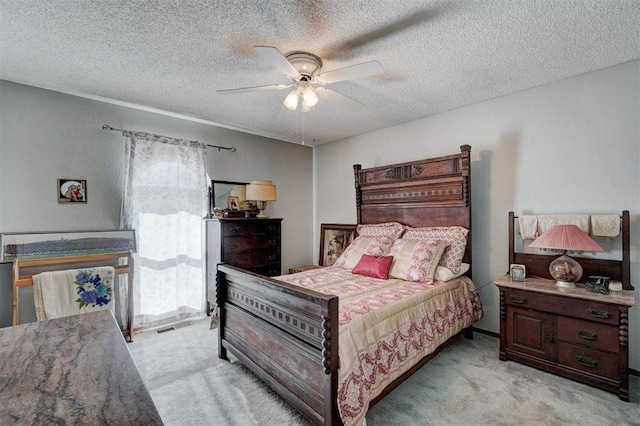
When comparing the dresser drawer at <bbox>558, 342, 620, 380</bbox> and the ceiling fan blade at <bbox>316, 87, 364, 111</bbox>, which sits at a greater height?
the ceiling fan blade at <bbox>316, 87, 364, 111</bbox>

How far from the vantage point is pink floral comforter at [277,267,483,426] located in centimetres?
171

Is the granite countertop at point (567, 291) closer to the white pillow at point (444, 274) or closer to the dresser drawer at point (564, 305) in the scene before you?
the dresser drawer at point (564, 305)

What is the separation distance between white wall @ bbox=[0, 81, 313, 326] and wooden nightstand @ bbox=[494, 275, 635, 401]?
12.7 feet

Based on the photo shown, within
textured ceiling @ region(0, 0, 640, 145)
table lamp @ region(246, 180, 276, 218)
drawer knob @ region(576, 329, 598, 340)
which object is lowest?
drawer knob @ region(576, 329, 598, 340)

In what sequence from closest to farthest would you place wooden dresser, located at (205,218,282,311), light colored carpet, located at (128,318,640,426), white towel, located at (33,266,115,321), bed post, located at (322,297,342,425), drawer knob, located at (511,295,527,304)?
bed post, located at (322,297,342,425) < light colored carpet, located at (128,318,640,426) < drawer knob, located at (511,295,527,304) < white towel, located at (33,266,115,321) < wooden dresser, located at (205,218,282,311)

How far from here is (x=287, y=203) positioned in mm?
5000

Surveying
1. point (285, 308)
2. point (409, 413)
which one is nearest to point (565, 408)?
point (409, 413)

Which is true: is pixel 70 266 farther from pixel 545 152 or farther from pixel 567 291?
pixel 545 152

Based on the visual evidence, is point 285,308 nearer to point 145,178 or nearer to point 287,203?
point 145,178

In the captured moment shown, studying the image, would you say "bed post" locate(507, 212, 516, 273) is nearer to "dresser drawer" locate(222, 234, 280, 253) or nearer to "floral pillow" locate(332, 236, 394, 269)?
"floral pillow" locate(332, 236, 394, 269)

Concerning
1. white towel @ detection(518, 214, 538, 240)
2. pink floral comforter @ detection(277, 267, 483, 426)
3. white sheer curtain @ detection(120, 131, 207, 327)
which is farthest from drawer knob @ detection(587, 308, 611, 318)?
white sheer curtain @ detection(120, 131, 207, 327)

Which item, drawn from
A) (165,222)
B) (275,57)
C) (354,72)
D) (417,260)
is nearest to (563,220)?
(417,260)

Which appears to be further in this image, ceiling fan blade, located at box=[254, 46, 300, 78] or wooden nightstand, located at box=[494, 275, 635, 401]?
wooden nightstand, located at box=[494, 275, 635, 401]

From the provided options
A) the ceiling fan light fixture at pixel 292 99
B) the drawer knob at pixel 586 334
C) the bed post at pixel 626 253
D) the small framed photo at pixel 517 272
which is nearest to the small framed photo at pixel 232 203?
the ceiling fan light fixture at pixel 292 99
